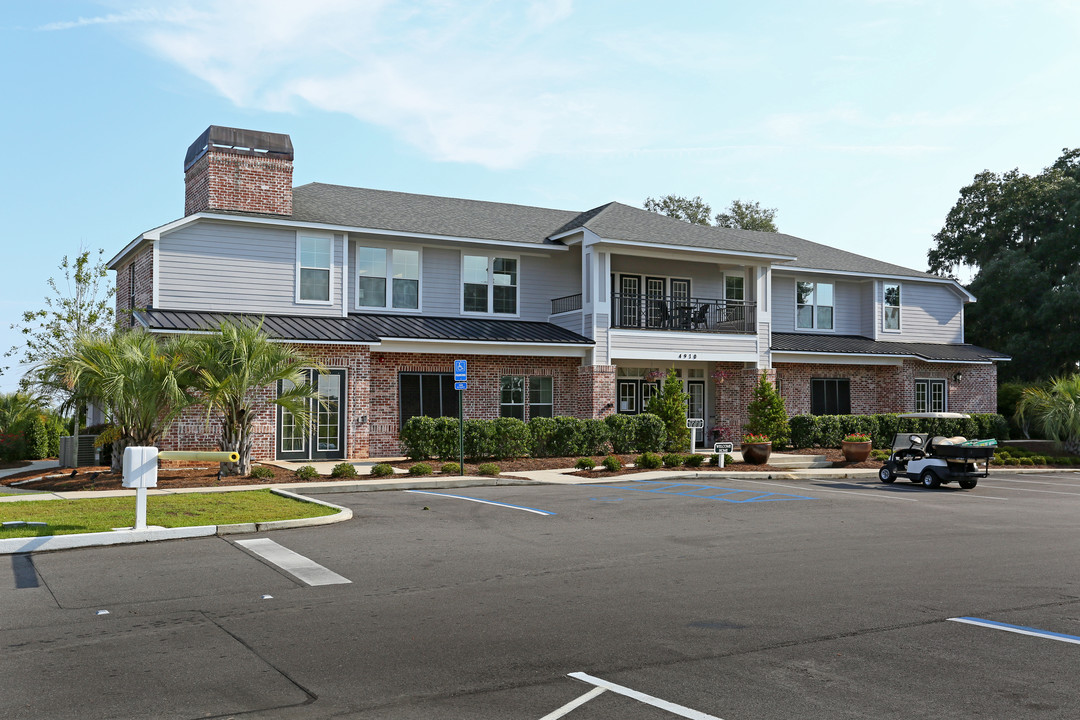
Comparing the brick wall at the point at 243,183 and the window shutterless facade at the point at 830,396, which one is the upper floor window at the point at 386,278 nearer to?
the brick wall at the point at 243,183

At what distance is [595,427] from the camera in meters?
24.8

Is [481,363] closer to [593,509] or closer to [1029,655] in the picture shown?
[593,509]

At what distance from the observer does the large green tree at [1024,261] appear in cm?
4166

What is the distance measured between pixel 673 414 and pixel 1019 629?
19.2 metres

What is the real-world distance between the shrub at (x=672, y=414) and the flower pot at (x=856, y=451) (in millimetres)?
4498

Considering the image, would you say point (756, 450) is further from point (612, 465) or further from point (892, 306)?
point (892, 306)

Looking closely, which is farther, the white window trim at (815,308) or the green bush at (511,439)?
the white window trim at (815,308)

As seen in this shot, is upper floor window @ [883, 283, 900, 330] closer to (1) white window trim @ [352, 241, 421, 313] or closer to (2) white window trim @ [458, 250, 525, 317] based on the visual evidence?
(2) white window trim @ [458, 250, 525, 317]

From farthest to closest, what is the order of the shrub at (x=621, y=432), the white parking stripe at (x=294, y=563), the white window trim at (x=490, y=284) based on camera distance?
the white window trim at (x=490, y=284), the shrub at (x=621, y=432), the white parking stripe at (x=294, y=563)

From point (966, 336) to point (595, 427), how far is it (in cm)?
3008

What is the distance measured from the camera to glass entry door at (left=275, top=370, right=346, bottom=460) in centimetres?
2322

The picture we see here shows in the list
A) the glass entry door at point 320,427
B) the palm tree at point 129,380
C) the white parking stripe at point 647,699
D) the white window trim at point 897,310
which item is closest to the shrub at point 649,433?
the glass entry door at point 320,427

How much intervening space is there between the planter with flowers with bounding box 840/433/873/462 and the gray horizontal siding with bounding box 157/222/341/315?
49.1 ft

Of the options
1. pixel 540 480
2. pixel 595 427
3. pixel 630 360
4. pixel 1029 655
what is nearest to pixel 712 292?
pixel 630 360
